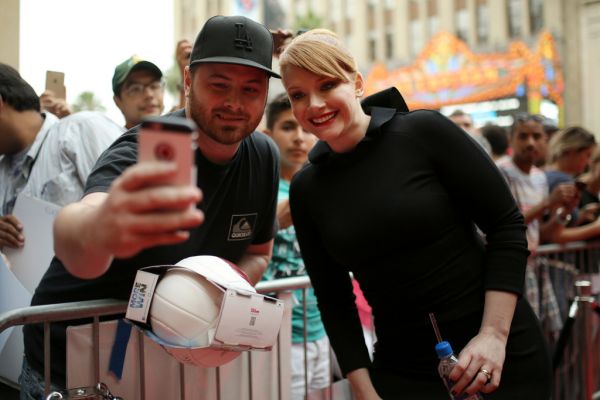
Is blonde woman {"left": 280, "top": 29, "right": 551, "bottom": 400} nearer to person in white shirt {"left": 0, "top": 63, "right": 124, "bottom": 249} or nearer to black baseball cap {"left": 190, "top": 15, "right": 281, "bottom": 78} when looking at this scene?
black baseball cap {"left": 190, "top": 15, "right": 281, "bottom": 78}

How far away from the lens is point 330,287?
256 centimetres

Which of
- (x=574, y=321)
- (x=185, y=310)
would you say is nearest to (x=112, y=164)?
(x=185, y=310)

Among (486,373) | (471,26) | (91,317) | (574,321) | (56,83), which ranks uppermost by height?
(471,26)

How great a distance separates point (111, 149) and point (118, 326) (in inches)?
30.7

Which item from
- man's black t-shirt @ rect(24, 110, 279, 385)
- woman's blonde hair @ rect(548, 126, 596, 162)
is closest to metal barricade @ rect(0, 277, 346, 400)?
man's black t-shirt @ rect(24, 110, 279, 385)

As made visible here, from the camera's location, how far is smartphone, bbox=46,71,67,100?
11.6 ft

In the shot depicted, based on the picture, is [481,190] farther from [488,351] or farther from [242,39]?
[242,39]

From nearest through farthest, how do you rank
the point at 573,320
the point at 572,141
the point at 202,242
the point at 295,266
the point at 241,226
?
the point at 202,242 → the point at 241,226 → the point at 295,266 → the point at 573,320 → the point at 572,141

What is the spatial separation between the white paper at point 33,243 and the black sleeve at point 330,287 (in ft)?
3.82

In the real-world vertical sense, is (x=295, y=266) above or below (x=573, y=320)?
above

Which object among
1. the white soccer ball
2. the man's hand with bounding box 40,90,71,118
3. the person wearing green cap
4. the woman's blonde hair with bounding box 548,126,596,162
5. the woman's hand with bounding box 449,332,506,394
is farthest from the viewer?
the woman's blonde hair with bounding box 548,126,596,162

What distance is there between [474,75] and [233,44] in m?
31.5

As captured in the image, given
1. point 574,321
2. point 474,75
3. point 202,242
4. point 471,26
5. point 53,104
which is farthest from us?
point 471,26

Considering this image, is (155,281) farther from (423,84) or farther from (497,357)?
(423,84)
